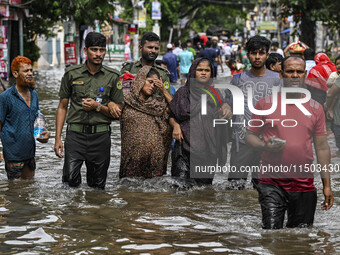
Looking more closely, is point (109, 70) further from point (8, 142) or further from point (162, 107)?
point (8, 142)

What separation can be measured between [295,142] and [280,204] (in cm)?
50

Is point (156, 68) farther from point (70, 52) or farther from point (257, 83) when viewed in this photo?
point (70, 52)

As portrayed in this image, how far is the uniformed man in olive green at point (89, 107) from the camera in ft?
25.1

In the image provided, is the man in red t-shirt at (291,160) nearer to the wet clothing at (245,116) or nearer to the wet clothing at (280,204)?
the wet clothing at (280,204)

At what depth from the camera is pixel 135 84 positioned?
8.45m

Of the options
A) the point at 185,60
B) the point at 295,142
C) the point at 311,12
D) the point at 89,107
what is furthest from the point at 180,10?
the point at 295,142

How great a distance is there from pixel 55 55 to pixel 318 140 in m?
44.5

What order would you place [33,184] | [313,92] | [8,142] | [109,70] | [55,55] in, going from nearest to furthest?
[109,70], [8,142], [33,184], [313,92], [55,55]

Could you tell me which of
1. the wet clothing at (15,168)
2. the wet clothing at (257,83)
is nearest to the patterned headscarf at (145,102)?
the wet clothing at (257,83)

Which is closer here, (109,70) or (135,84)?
(109,70)

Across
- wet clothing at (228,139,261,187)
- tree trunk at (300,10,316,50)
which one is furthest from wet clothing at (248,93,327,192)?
tree trunk at (300,10,316,50)

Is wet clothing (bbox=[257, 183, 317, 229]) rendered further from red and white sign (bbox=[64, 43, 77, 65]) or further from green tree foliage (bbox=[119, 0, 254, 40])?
green tree foliage (bbox=[119, 0, 254, 40])

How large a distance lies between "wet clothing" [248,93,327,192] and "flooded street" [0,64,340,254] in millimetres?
528

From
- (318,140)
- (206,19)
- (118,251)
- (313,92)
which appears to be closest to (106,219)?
(118,251)
